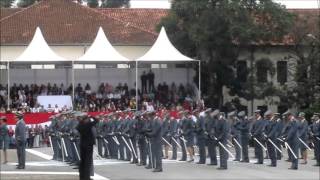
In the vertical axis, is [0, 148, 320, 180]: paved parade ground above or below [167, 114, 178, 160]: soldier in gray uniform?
below

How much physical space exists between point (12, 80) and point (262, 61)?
18397mm

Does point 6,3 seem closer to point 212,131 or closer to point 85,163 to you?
point 212,131

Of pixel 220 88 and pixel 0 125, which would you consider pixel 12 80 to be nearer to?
pixel 220 88

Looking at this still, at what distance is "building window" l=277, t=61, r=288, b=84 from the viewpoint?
209 ft

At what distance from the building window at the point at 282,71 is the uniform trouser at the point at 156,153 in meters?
38.3

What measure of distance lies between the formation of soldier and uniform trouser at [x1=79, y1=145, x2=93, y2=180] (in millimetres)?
4135

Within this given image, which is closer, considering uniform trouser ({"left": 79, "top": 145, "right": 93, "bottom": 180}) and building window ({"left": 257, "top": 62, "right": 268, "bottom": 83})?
uniform trouser ({"left": 79, "top": 145, "right": 93, "bottom": 180})

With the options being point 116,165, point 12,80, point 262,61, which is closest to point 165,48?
point 12,80

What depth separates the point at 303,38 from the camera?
5719 cm

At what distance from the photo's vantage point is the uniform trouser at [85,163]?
71.9 feet

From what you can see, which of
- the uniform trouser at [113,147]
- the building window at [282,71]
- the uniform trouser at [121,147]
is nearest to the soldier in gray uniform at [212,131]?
the uniform trouser at [121,147]

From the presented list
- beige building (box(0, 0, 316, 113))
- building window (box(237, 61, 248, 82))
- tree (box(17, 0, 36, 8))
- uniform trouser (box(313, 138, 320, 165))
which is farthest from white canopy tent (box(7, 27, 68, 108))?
tree (box(17, 0, 36, 8))

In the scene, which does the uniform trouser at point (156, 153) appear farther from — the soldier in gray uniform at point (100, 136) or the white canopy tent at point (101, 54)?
the white canopy tent at point (101, 54)

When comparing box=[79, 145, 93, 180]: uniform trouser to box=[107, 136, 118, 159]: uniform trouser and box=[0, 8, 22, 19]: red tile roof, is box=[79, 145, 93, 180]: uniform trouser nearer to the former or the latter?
box=[107, 136, 118, 159]: uniform trouser
